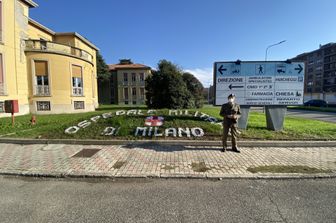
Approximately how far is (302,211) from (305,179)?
1.60 meters

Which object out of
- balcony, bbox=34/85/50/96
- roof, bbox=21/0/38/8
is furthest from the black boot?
roof, bbox=21/0/38/8

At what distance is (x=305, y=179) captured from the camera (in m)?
4.50

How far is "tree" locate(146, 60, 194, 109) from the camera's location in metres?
25.0

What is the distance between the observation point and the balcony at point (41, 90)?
19.4 m

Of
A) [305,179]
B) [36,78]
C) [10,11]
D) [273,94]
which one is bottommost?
[305,179]

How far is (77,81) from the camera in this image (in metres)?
22.3

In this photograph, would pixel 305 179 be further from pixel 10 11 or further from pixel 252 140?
pixel 10 11

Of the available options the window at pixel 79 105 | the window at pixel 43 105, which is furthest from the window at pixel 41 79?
the window at pixel 79 105

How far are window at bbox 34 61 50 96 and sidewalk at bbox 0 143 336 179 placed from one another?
47.0 feet

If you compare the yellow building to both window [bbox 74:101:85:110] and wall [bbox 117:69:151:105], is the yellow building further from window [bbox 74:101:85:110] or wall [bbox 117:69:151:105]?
wall [bbox 117:69:151:105]

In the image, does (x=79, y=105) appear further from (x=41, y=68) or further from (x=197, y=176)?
(x=197, y=176)

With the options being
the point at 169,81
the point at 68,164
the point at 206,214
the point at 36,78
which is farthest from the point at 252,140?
the point at 36,78

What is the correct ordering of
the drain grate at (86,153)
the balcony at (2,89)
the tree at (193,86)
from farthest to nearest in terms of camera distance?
the tree at (193,86)
the balcony at (2,89)
the drain grate at (86,153)

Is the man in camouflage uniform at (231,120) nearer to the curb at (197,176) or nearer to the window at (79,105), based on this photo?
the curb at (197,176)
